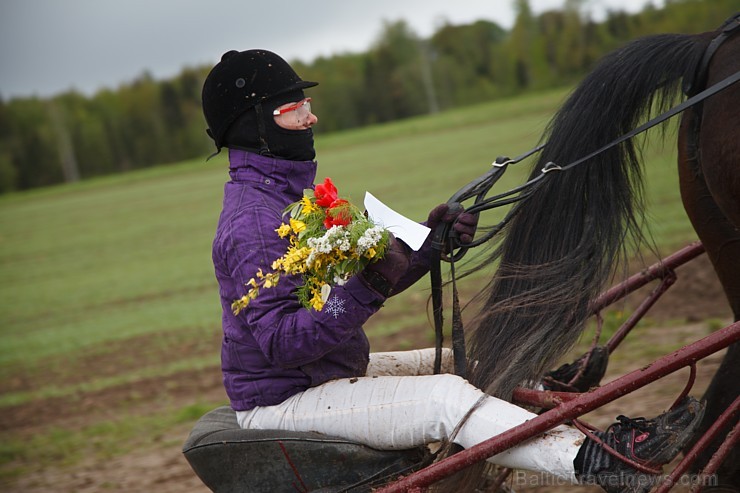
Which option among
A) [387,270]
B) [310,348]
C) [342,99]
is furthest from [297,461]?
[342,99]

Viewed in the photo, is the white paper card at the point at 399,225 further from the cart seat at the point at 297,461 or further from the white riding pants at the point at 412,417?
the cart seat at the point at 297,461

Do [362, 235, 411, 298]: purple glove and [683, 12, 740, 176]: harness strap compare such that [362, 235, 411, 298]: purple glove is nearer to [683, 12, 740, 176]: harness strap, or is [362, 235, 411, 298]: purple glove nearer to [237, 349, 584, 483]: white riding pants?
[237, 349, 584, 483]: white riding pants

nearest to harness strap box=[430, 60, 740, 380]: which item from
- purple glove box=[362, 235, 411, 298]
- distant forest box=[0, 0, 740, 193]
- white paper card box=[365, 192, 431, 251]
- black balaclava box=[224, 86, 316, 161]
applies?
white paper card box=[365, 192, 431, 251]

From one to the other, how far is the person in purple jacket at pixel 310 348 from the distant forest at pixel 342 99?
4853 centimetres

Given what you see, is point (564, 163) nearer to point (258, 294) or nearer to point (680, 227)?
point (258, 294)

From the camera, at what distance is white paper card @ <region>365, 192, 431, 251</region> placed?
8.54 feet

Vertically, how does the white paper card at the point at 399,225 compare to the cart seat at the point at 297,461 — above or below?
above

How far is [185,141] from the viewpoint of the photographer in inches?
2579

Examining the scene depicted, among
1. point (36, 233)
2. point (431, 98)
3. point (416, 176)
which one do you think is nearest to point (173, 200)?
point (36, 233)

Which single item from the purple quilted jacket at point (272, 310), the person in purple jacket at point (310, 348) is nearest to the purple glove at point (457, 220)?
the person in purple jacket at point (310, 348)

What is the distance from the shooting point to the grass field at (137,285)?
657 cm

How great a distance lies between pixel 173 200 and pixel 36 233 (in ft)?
15.2

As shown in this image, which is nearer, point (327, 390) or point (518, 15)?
point (327, 390)

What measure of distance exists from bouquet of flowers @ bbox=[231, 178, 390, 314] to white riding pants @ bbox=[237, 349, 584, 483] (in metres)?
0.38
